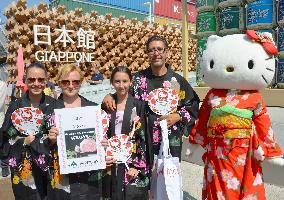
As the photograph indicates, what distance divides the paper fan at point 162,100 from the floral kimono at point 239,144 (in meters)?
0.34

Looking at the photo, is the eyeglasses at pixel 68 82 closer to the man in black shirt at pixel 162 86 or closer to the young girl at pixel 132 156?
the young girl at pixel 132 156

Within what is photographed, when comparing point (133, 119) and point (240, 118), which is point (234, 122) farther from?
point (133, 119)

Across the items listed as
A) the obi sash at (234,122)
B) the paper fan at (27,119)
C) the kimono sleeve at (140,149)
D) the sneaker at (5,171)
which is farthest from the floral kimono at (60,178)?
the sneaker at (5,171)

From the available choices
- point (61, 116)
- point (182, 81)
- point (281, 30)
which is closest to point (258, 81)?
point (182, 81)

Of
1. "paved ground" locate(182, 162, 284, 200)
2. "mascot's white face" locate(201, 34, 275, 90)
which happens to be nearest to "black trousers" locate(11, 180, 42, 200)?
"mascot's white face" locate(201, 34, 275, 90)

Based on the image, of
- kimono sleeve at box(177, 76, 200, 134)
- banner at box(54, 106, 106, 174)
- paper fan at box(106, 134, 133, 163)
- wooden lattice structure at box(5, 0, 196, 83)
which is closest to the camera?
banner at box(54, 106, 106, 174)

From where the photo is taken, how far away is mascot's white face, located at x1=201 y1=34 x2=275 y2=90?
262 centimetres

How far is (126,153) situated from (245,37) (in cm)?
129

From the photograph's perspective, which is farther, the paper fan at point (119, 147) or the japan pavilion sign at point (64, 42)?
the japan pavilion sign at point (64, 42)

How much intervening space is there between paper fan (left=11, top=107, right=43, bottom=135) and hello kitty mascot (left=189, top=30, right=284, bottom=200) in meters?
1.33

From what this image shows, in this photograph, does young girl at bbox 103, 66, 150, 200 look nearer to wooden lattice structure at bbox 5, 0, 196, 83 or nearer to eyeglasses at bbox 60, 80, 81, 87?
eyeglasses at bbox 60, 80, 81, 87

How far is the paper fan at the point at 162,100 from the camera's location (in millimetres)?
2893

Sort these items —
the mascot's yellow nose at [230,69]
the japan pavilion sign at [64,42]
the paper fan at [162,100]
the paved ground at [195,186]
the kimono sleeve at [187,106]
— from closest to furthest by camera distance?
1. the mascot's yellow nose at [230,69]
2. the paper fan at [162,100]
3. the kimono sleeve at [187,106]
4. the paved ground at [195,186]
5. the japan pavilion sign at [64,42]

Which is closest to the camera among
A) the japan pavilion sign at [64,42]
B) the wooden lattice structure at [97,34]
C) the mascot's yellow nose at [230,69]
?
the mascot's yellow nose at [230,69]
